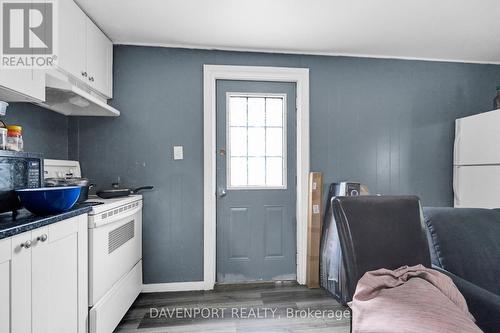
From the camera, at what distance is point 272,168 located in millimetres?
2570

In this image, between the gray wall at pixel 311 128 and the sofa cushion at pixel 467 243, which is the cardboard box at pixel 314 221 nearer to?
the gray wall at pixel 311 128

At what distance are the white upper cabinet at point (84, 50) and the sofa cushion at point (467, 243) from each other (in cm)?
244

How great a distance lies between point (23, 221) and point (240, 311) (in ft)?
5.37

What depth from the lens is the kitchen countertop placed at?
0.90m

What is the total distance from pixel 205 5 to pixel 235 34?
0.44 metres

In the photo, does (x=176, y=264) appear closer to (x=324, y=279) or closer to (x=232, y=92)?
(x=324, y=279)

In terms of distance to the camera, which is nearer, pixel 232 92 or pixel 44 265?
pixel 44 265

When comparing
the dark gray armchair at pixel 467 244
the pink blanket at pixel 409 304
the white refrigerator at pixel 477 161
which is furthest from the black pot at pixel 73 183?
the white refrigerator at pixel 477 161

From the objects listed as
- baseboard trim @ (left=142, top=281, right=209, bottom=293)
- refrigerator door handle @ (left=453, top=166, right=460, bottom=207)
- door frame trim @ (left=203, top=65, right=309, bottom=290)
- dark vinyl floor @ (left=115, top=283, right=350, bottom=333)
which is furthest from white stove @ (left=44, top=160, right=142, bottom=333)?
refrigerator door handle @ (left=453, top=166, right=460, bottom=207)

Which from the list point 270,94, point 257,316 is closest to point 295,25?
point 270,94

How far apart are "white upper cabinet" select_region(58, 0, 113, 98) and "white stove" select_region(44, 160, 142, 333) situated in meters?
0.71

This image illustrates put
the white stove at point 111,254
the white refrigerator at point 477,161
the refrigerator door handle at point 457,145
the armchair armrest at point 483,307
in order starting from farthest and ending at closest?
the refrigerator door handle at point 457,145 < the white refrigerator at point 477,161 < the white stove at point 111,254 < the armchair armrest at point 483,307

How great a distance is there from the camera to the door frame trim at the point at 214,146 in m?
2.38

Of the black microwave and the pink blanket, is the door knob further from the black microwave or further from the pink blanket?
the pink blanket
